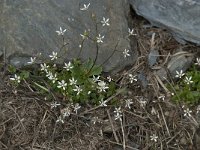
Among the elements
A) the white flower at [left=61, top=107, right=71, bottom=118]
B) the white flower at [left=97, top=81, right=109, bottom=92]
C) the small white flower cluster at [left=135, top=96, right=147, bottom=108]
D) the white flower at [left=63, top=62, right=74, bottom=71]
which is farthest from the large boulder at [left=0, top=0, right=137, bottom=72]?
the white flower at [left=61, top=107, right=71, bottom=118]

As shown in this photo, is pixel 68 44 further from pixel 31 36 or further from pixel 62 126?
pixel 62 126

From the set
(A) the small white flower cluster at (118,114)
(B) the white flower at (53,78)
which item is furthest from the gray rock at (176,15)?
(B) the white flower at (53,78)

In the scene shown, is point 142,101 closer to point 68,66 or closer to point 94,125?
point 94,125

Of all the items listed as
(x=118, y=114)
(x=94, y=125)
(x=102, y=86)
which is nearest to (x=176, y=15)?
(x=102, y=86)

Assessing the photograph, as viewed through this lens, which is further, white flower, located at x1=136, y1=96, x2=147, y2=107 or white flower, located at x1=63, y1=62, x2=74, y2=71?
white flower, located at x1=136, y1=96, x2=147, y2=107

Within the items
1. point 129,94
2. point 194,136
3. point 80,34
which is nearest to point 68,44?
point 80,34

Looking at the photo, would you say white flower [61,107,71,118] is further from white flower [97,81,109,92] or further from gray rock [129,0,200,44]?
gray rock [129,0,200,44]

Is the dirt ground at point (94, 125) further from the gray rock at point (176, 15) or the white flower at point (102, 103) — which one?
the gray rock at point (176, 15)
